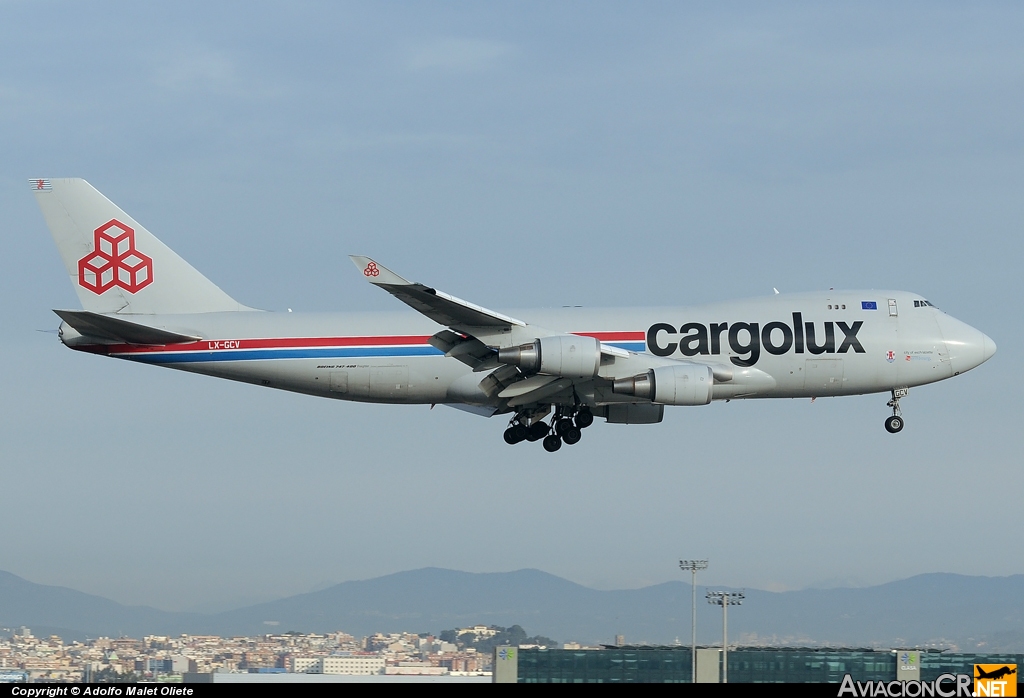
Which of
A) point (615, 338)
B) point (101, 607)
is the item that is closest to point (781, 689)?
point (615, 338)

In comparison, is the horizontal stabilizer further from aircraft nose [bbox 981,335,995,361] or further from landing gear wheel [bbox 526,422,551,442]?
aircraft nose [bbox 981,335,995,361]

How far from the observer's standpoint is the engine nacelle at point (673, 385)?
44.3 metres

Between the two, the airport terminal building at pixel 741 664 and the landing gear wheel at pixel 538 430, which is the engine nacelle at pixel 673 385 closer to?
the landing gear wheel at pixel 538 430

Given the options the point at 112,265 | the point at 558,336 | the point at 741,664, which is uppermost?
the point at 112,265

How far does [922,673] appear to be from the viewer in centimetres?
5653

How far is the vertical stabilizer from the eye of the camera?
50031 mm

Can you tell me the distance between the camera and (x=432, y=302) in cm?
4316

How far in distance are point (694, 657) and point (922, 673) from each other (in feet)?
34.2

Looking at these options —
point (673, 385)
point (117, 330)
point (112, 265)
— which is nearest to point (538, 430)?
point (673, 385)

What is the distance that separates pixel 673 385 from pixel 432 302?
30.3 ft

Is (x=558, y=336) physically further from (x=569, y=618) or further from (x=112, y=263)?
(x=569, y=618)

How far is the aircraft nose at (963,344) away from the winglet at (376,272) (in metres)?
22.2

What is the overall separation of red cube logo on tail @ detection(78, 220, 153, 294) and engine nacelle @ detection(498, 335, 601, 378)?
1661cm

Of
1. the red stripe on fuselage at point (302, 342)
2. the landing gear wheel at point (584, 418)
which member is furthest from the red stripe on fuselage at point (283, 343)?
the landing gear wheel at point (584, 418)
